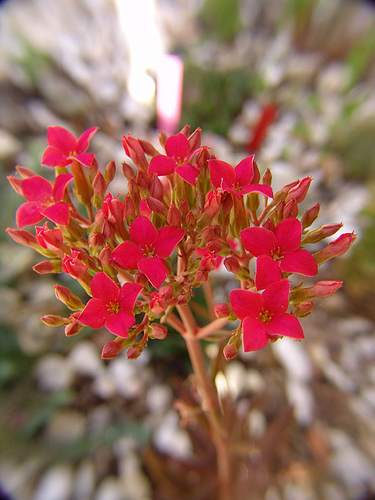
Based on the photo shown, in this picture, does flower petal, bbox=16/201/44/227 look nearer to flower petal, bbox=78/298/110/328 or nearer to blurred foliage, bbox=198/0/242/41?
flower petal, bbox=78/298/110/328

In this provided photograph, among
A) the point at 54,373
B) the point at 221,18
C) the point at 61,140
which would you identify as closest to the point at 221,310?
the point at 61,140

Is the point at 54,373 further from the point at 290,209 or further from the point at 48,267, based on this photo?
the point at 290,209

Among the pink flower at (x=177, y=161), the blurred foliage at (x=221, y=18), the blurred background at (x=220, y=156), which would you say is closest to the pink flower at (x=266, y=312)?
the pink flower at (x=177, y=161)

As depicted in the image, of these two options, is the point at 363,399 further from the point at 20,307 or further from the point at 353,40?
the point at 353,40

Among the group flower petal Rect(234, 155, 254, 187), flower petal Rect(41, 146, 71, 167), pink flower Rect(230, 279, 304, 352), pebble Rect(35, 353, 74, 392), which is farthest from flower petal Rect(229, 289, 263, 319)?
pebble Rect(35, 353, 74, 392)

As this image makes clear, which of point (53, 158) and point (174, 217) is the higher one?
point (53, 158)

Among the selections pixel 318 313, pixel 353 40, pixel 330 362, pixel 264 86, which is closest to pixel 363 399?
pixel 330 362

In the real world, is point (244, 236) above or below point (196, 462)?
above

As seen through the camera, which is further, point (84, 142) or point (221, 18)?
point (221, 18)
